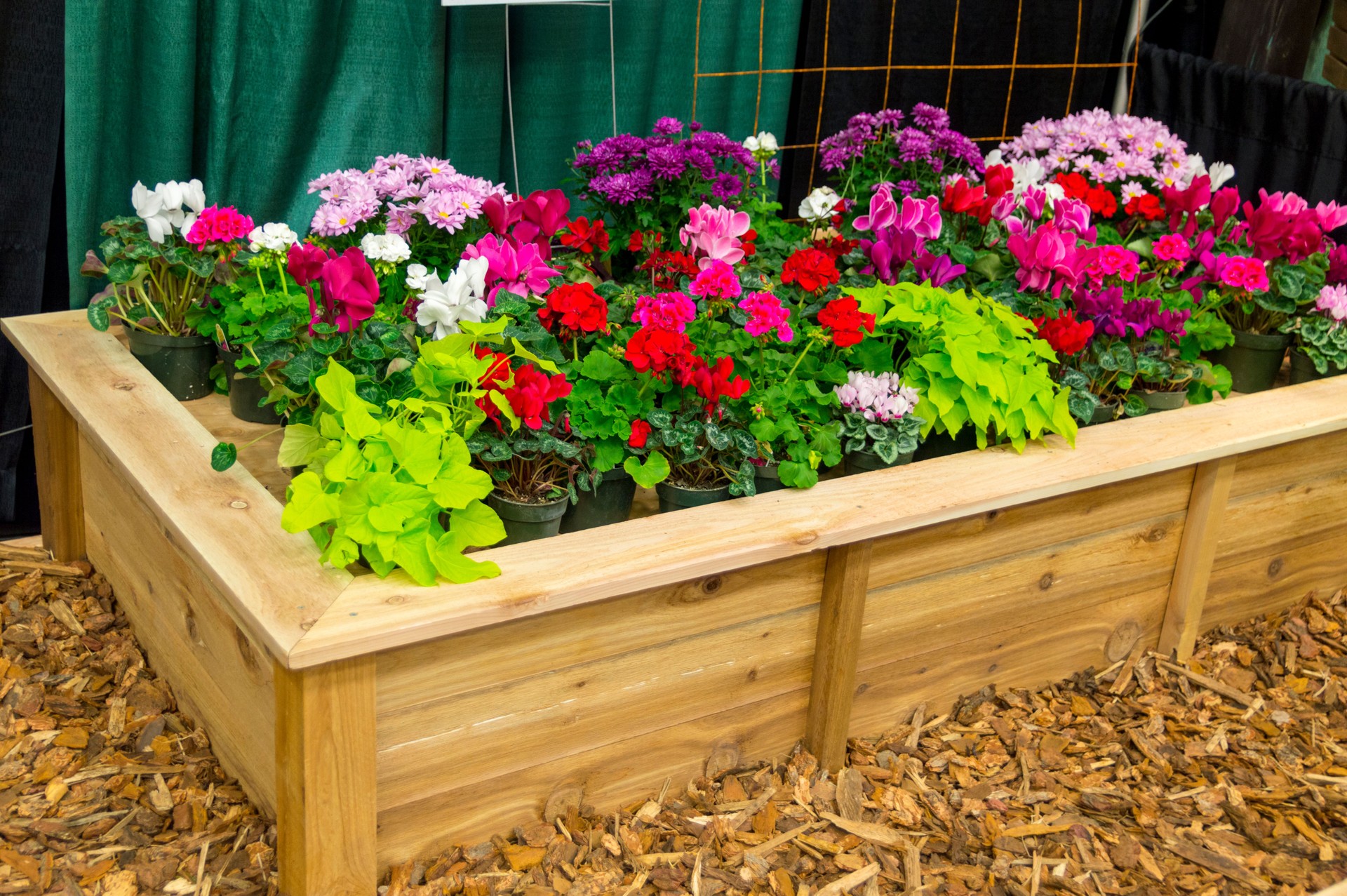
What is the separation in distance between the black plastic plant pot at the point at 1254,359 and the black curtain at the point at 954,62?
4.43ft

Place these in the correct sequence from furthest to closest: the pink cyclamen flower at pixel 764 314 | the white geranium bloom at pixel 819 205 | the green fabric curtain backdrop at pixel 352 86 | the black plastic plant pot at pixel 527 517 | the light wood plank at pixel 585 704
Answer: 1. the green fabric curtain backdrop at pixel 352 86
2. the white geranium bloom at pixel 819 205
3. the pink cyclamen flower at pixel 764 314
4. the black plastic plant pot at pixel 527 517
5. the light wood plank at pixel 585 704

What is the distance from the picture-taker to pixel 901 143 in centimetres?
259

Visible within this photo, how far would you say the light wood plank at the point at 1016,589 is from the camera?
195cm

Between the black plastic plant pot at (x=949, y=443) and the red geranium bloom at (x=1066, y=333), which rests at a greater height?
the red geranium bloom at (x=1066, y=333)

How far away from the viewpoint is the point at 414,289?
2.10 meters

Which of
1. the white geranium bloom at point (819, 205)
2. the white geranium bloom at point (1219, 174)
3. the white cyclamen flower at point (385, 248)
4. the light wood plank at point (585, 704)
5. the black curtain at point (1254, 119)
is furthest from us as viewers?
the black curtain at point (1254, 119)

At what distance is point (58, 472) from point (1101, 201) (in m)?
2.16

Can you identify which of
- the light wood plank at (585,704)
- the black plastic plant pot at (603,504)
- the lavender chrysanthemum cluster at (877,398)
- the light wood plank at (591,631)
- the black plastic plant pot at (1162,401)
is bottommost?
the light wood plank at (585,704)

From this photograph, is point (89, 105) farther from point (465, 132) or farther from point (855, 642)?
point (855, 642)

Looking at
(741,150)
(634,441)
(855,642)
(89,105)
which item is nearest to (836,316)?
(634,441)

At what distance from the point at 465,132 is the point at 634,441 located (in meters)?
1.53

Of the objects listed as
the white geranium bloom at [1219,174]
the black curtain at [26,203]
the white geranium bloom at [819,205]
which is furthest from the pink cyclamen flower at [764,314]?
the black curtain at [26,203]

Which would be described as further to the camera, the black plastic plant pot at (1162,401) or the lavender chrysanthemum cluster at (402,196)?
the black plastic plant pot at (1162,401)

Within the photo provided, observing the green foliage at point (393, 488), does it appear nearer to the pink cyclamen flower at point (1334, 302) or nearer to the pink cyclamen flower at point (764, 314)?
the pink cyclamen flower at point (764, 314)
